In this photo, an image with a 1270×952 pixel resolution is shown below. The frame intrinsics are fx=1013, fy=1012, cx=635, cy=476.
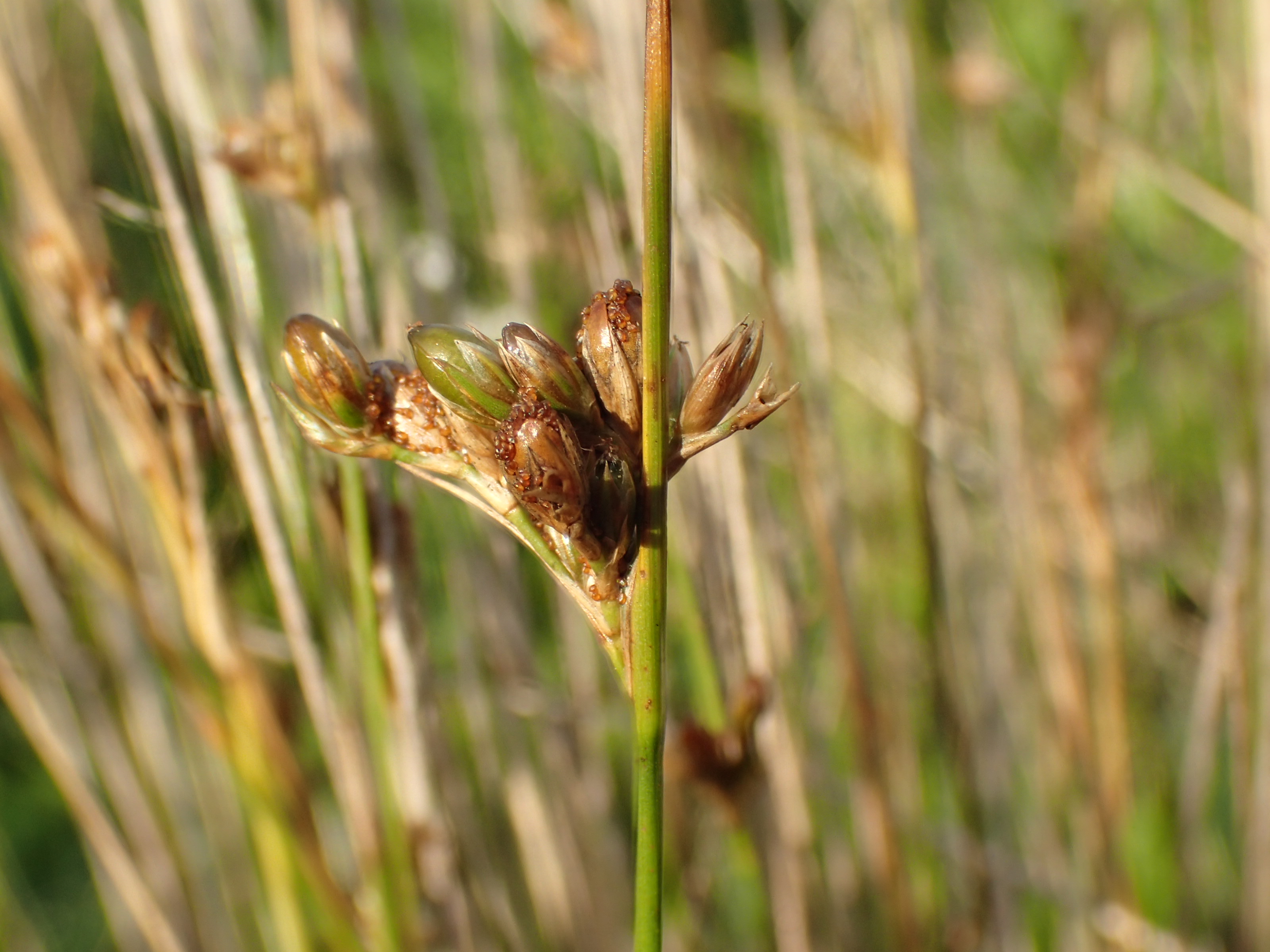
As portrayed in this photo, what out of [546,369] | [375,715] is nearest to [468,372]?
[546,369]

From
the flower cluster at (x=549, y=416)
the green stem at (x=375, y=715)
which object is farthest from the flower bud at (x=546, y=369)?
the green stem at (x=375, y=715)

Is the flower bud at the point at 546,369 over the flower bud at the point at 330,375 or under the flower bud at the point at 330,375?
under

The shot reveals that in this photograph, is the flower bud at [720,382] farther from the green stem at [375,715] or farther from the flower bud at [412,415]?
the green stem at [375,715]

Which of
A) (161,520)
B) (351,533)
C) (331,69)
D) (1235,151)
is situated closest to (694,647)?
(351,533)

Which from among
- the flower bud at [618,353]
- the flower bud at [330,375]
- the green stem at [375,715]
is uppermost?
the flower bud at [330,375]

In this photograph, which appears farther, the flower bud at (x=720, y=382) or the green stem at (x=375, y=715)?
the green stem at (x=375, y=715)

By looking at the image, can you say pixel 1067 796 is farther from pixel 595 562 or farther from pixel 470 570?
pixel 595 562

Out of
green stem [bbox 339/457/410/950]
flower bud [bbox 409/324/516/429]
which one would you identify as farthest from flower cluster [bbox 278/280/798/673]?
green stem [bbox 339/457/410/950]
